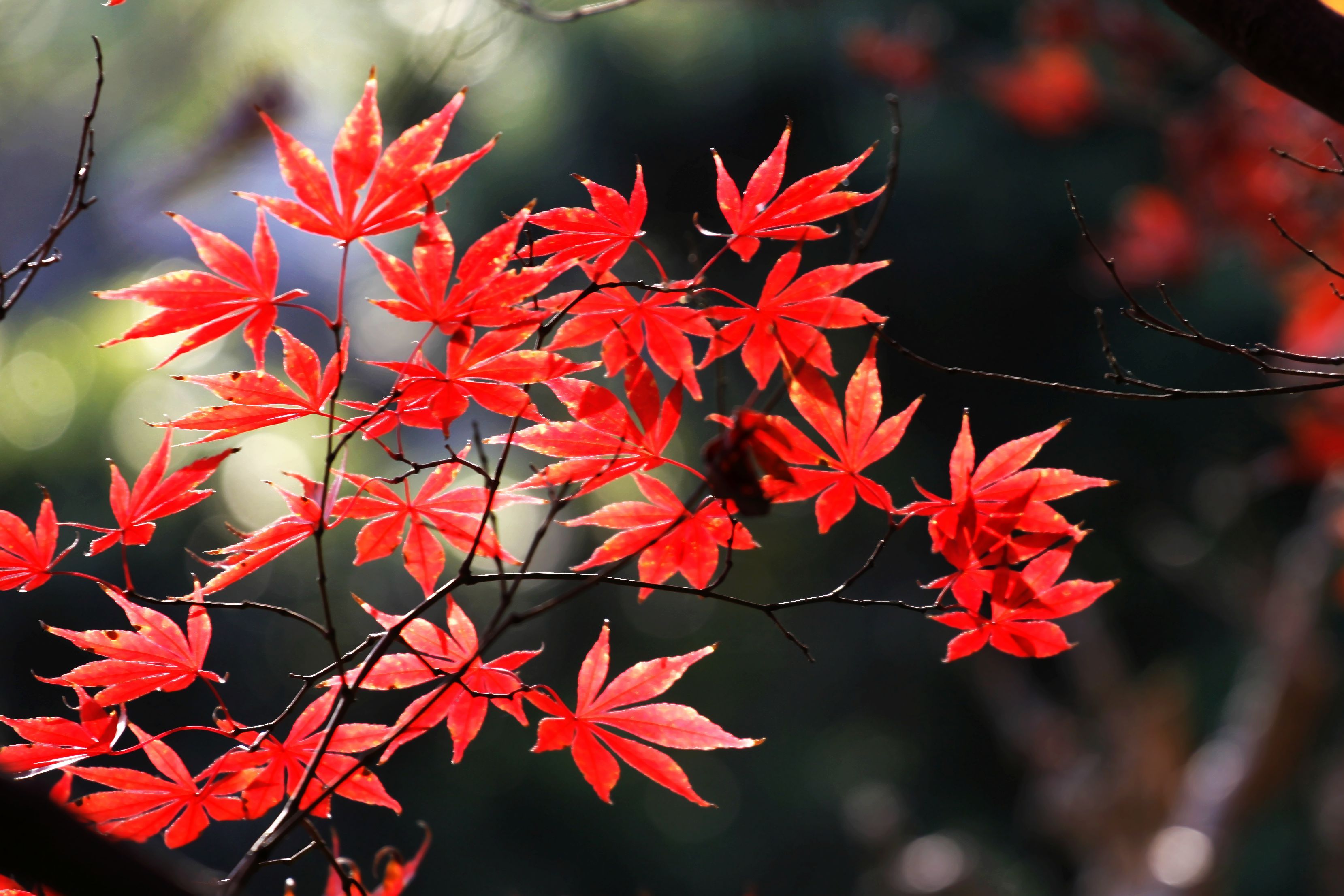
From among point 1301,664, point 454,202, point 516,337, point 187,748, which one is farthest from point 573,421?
point 454,202

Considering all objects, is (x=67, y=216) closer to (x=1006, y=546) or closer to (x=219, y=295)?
(x=219, y=295)

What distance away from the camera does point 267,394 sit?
48 cm

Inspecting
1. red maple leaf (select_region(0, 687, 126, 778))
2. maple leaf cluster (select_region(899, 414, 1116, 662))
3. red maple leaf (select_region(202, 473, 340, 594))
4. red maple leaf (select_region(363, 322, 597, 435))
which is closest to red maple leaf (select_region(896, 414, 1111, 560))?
maple leaf cluster (select_region(899, 414, 1116, 662))

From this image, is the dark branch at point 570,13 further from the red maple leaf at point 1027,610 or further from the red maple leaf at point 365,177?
the red maple leaf at point 1027,610

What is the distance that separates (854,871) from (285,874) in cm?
277

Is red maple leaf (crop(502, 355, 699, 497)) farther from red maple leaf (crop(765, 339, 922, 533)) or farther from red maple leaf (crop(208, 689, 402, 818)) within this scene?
red maple leaf (crop(208, 689, 402, 818))

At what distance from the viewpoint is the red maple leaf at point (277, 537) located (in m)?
0.47

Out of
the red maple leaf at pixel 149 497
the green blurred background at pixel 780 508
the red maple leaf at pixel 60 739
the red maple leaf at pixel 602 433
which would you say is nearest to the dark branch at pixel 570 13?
the red maple leaf at pixel 602 433

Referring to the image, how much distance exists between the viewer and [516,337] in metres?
0.47

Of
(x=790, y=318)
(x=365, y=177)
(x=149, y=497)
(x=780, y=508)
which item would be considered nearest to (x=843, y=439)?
(x=790, y=318)

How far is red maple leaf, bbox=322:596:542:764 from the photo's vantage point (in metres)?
0.50

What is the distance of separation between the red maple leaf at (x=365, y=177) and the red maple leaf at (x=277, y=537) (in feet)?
0.44

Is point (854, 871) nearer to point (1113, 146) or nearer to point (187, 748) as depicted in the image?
point (187, 748)

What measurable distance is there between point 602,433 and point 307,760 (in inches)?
10.3
